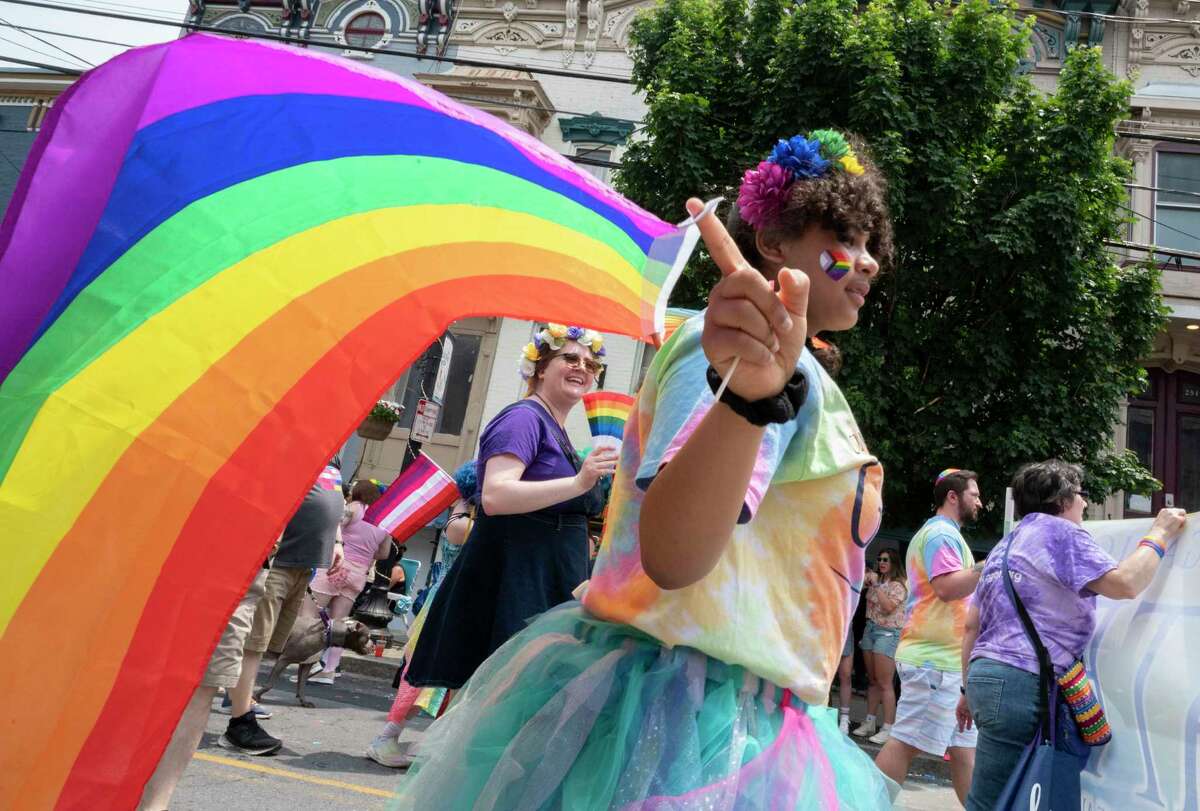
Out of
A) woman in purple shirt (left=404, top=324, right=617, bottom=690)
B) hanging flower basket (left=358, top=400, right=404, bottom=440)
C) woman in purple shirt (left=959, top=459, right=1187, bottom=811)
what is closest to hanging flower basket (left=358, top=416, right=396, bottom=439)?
hanging flower basket (left=358, top=400, right=404, bottom=440)

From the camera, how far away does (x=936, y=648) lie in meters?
4.91

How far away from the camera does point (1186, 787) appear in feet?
10.4

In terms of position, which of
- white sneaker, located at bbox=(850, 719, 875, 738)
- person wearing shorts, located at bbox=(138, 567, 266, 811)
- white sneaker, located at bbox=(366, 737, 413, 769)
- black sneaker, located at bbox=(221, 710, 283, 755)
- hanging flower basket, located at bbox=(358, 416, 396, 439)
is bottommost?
white sneaker, located at bbox=(850, 719, 875, 738)

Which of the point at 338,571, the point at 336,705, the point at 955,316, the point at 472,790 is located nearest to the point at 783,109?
Result: the point at 955,316

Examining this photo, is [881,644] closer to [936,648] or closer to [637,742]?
[936,648]

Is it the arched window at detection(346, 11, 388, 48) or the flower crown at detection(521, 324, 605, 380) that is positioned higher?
the arched window at detection(346, 11, 388, 48)

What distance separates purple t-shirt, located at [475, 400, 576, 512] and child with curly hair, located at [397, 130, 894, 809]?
176cm

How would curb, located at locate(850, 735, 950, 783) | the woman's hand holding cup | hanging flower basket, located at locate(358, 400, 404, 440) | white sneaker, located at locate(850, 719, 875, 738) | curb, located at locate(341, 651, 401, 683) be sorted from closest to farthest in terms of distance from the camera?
the woman's hand holding cup → curb, located at locate(850, 735, 950, 783) → white sneaker, located at locate(850, 719, 875, 738) → curb, located at locate(341, 651, 401, 683) → hanging flower basket, located at locate(358, 400, 404, 440)

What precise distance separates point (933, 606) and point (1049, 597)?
1414mm

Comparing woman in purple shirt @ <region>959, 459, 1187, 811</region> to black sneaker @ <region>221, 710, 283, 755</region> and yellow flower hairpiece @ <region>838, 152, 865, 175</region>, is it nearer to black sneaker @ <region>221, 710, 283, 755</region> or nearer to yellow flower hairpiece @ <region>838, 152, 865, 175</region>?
yellow flower hairpiece @ <region>838, 152, 865, 175</region>

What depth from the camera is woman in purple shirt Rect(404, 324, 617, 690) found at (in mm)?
3348

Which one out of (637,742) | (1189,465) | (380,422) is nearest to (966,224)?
(1189,465)

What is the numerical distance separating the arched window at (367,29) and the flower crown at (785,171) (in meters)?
20.4

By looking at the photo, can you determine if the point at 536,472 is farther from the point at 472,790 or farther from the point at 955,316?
the point at 955,316
